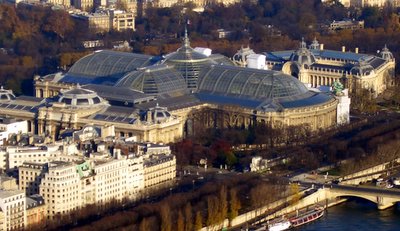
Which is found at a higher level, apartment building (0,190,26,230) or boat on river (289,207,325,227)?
apartment building (0,190,26,230)

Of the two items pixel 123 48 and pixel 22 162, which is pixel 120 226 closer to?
pixel 22 162

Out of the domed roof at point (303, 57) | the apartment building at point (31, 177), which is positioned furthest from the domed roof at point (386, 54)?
the apartment building at point (31, 177)

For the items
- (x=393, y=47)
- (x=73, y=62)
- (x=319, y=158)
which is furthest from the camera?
(x=393, y=47)

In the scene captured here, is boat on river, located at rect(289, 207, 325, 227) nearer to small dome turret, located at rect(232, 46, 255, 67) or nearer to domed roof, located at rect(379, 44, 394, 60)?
small dome turret, located at rect(232, 46, 255, 67)

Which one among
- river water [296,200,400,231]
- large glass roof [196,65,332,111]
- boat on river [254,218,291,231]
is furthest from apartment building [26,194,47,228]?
large glass roof [196,65,332,111]

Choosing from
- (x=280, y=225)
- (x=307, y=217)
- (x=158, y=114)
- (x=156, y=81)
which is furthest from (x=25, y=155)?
(x=156, y=81)

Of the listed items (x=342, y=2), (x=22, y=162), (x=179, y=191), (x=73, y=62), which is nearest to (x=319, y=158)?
(x=179, y=191)
